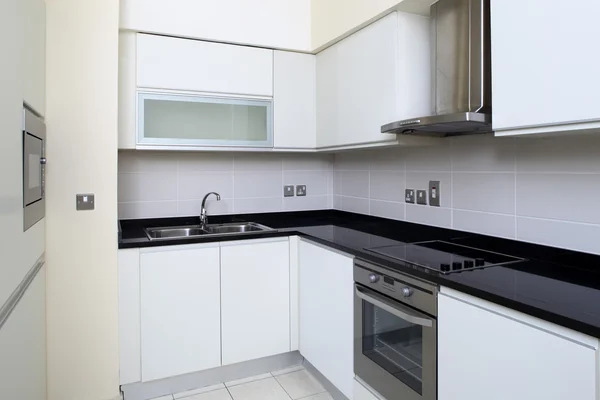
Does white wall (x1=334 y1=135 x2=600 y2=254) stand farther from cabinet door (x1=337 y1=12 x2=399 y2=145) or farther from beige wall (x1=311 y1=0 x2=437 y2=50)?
beige wall (x1=311 y1=0 x2=437 y2=50)

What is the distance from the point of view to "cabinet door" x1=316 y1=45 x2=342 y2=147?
2.60 m

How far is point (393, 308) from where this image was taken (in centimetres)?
166

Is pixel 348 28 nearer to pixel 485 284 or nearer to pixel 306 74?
pixel 306 74

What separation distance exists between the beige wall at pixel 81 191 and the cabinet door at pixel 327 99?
1.24 meters

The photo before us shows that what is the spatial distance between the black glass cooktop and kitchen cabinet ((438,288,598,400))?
192 mm

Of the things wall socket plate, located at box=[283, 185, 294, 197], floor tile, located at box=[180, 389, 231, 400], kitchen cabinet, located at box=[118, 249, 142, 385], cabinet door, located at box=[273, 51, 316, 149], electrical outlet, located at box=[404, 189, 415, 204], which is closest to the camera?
kitchen cabinet, located at box=[118, 249, 142, 385]

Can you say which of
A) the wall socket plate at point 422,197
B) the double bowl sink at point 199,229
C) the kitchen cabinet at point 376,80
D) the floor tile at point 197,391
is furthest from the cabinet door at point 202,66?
the floor tile at point 197,391

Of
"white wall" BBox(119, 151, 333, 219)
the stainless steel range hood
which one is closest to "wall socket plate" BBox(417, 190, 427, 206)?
the stainless steel range hood

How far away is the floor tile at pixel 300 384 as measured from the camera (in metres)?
2.28

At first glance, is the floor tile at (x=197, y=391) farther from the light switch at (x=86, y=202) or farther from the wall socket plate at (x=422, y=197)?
the wall socket plate at (x=422, y=197)

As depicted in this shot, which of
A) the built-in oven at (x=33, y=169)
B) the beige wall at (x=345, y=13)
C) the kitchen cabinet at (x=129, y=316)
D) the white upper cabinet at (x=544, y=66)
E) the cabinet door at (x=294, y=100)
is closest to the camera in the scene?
the white upper cabinet at (x=544, y=66)

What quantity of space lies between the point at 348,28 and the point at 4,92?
5.79 ft

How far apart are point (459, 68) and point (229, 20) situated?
147cm

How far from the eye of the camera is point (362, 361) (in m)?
1.88
